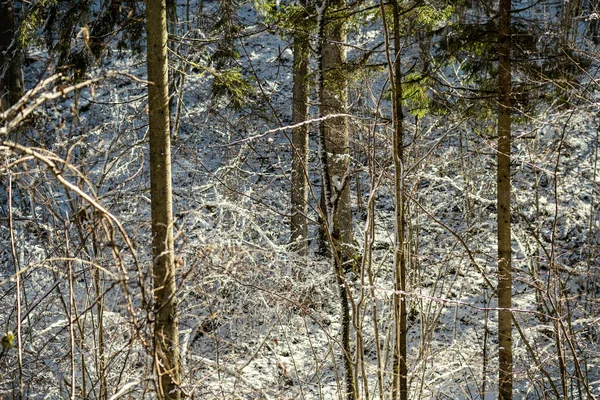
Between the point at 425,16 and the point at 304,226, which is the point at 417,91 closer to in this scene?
the point at 425,16

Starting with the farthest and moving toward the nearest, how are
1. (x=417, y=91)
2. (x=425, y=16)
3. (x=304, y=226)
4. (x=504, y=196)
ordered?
(x=304, y=226) → (x=504, y=196) → (x=417, y=91) → (x=425, y=16)

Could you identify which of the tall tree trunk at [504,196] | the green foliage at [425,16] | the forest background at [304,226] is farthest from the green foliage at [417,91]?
the tall tree trunk at [504,196]

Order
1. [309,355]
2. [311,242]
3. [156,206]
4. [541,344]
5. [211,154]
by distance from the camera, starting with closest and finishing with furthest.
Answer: [156,206], [309,355], [541,344], [311,242], [211,154]

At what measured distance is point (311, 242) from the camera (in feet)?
37.0

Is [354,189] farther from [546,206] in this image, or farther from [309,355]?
[309,355]

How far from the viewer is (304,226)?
10445 millimetres

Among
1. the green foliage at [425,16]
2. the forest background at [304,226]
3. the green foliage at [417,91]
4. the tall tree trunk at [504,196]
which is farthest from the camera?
the tall tree trunk at [504,196]

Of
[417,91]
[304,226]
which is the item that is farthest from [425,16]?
[304,226]

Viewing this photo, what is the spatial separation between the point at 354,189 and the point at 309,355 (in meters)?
5.83

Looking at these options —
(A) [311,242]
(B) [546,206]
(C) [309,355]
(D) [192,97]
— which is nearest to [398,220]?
(C) [309,355]

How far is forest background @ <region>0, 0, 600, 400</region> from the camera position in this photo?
3506 millimetres

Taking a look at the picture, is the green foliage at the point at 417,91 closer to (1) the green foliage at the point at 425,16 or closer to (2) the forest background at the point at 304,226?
(2) the forest background at the point at 304,226

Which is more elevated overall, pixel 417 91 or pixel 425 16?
pixel 425 16

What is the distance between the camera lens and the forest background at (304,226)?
3.51m
